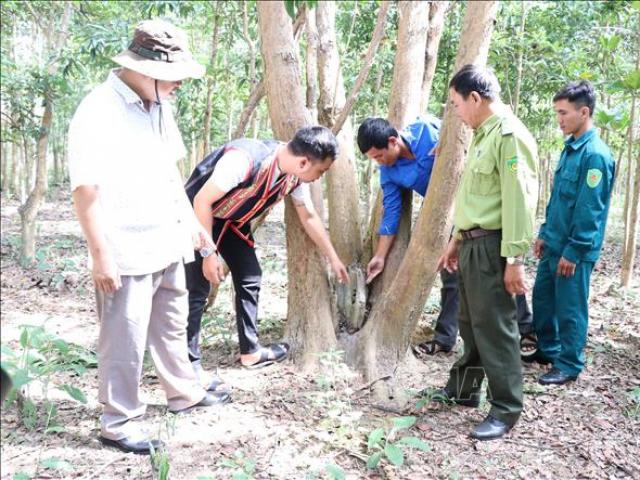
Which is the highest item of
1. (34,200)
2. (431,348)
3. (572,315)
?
(34,200)

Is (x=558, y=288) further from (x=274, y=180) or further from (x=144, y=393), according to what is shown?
(x=144, y=393)

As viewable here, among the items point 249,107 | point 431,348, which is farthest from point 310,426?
point 249,107

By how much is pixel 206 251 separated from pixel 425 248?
1.23 m

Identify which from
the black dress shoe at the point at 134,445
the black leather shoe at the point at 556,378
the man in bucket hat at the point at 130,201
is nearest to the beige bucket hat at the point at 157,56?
the man in bucket hat at the point at 130,201

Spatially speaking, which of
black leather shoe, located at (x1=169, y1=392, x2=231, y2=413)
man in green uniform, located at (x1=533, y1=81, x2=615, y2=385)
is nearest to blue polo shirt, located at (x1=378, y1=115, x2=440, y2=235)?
man in green uniform, located at (x1=533, y1=81, x2=615, y2=385)

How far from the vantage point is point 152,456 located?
2.44 meters

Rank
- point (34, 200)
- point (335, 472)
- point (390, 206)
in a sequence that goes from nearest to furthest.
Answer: point (335, 472) < point (390, 206) < point (34, 200)

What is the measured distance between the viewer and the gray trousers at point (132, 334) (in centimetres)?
252

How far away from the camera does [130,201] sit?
2.48m

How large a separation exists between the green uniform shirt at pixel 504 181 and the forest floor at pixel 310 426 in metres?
1.03

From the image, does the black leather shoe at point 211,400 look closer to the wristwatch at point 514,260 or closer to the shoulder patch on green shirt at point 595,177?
the wristwatch at point 514,260

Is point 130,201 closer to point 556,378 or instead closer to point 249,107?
point 249,107

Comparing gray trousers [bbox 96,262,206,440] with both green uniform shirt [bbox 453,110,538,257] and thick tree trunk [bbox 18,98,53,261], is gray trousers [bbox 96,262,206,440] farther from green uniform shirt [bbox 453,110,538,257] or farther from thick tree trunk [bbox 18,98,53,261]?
thick tree trunk [bbox 18,98,53,261]

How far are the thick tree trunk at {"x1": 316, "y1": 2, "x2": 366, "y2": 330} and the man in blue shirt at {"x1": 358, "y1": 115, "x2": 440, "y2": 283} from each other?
14 cm
